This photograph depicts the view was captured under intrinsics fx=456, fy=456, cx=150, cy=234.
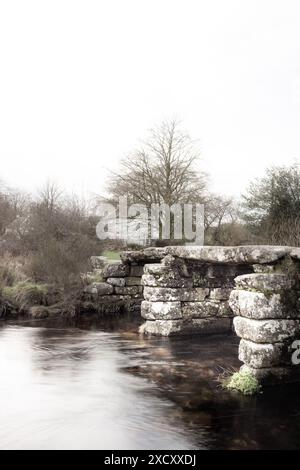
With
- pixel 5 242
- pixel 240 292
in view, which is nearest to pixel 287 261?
pixel 240 292

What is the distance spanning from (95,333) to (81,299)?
3.49 m

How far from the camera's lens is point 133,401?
5199mm

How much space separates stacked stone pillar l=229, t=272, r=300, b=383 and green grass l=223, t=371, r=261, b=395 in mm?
96

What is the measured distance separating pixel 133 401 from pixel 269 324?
190 cm

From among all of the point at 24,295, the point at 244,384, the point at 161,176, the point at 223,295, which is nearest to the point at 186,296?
the point at 223,295

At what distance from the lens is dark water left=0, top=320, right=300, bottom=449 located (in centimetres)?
410

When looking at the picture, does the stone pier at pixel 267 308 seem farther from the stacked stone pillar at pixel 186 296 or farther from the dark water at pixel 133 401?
the stacked stone pillar at pixel 186 296

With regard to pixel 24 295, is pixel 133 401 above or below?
below

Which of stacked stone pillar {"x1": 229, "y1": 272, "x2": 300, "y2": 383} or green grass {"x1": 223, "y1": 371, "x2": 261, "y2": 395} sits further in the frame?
stacked stone pillar {"x1": 229, "y1": 272, "x2": 300, "y2": 383}

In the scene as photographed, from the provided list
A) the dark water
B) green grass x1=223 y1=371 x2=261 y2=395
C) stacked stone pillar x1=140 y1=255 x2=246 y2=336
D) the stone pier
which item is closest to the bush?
the dark water

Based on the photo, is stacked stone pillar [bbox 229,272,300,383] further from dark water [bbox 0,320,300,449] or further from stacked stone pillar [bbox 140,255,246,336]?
stacked stone pillar [bbox 140,255,246,336]

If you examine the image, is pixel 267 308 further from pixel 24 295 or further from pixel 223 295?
pixel 24 295
